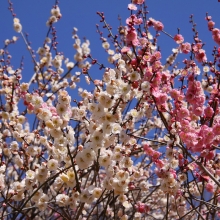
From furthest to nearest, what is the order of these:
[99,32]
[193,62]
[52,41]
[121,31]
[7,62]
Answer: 1. [7,62]
2. [52,41]
3. [99,32]
4. [121,31]
5. [193,62]

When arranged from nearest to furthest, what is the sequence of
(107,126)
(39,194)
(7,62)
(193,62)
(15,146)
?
(107,126)
(39,194)
(193,62)
(15,146)
(7,62)

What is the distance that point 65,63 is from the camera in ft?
23.2

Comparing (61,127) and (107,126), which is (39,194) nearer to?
(61,127)

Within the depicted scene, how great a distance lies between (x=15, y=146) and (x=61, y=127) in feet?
4.61

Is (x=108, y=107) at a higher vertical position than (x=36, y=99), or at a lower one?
lower

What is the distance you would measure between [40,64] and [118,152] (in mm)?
3489

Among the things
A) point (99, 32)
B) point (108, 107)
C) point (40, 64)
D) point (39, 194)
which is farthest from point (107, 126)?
point (40, 64)

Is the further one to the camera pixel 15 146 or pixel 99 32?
pixel 99 32

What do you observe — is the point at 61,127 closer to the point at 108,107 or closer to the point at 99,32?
the point at 108,107

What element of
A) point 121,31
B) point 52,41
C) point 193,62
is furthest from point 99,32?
point 193,62

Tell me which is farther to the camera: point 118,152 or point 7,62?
point 7,62

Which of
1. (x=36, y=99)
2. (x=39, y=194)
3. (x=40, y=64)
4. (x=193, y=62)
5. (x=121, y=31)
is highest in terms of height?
(x=40, y=64)

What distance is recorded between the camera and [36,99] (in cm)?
310

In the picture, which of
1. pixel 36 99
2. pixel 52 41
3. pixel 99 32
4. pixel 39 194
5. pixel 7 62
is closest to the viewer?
pixel 36 99
